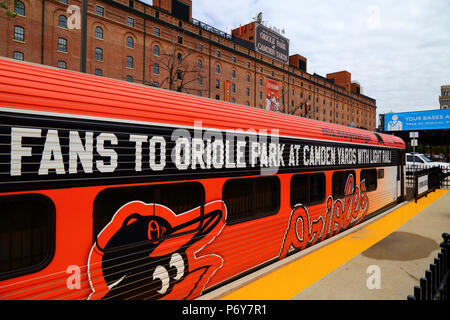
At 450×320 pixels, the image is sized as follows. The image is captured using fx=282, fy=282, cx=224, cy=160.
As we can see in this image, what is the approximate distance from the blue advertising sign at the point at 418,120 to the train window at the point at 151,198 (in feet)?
97.3

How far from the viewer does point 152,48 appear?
4334cm

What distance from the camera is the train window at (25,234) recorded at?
7.76ft

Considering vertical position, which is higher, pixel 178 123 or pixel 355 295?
pixel 178 123

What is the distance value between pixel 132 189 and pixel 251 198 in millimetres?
2221

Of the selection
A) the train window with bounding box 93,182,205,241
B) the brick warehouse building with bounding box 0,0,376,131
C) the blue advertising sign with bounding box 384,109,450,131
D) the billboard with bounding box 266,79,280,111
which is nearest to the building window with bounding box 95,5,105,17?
the brick warehouse building with bounding box 0,0,376,131

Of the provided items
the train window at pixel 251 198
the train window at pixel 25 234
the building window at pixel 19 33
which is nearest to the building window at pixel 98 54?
the building window at pixel 19 33

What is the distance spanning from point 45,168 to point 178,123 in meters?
1.64

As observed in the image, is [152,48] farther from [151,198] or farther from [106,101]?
[151,198]

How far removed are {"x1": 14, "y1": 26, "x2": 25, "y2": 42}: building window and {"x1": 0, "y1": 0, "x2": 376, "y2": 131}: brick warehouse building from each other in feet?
0.32

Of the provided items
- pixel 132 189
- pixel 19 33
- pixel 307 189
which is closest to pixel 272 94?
pixel 19 33

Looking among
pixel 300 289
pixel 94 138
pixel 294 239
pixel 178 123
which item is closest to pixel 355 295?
pixel 300 289

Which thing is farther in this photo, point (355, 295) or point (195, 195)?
point (355, 295)

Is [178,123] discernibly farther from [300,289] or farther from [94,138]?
[300,289]
